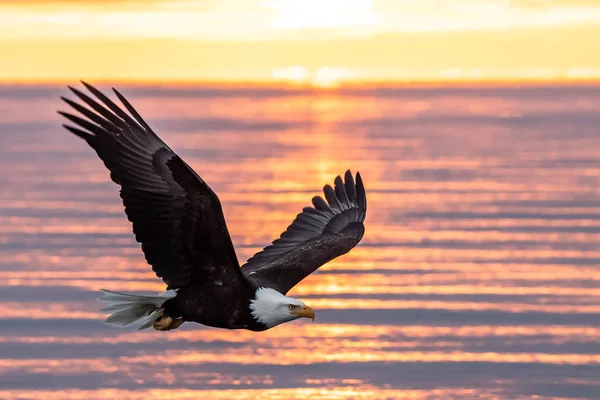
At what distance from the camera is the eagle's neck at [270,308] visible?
8.36 m

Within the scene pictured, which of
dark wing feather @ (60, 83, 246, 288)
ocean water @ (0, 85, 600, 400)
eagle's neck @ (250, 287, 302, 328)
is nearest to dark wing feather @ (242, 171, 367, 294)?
eagle's neck @ (250, 287, 302, 328)

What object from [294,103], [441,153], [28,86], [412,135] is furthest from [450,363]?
[28,86]

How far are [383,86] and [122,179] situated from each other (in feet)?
127

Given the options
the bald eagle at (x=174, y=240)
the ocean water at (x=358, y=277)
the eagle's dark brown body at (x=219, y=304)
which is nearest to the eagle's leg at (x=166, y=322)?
the bald eagle at (x=174, y=240)

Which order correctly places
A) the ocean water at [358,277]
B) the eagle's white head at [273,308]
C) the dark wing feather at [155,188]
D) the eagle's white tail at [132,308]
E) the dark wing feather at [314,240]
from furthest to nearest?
the ocean water at [358,277]
the dark wing feather at [314,240]
the eagle's white tail at [132,308]
the eagle's white head at [273,308]
the dark wing feather at [155,188]

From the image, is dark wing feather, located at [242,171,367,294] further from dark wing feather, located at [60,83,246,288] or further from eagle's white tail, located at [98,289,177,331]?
dark wing feather, located at [60,83,246,288]

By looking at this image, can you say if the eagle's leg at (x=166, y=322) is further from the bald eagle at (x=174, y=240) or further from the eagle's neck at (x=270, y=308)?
the eagle's neck at (x=270, y=308)

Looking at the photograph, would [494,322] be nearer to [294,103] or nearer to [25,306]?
[25,306]

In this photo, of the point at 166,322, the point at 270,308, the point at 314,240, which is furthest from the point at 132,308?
the point at 314,240

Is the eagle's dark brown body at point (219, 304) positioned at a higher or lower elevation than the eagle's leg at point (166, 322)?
higher

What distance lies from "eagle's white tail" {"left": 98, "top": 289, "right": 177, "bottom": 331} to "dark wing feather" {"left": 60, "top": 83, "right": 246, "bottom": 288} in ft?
1.45

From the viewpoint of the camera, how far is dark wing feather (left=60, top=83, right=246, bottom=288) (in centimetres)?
799

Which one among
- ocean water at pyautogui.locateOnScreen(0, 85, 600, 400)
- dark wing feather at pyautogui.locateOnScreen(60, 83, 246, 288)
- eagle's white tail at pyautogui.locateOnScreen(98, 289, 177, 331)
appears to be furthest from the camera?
ocean water at pyautogui.locateOnScreen(0, 85, 600, 400)

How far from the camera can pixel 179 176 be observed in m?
7.99
